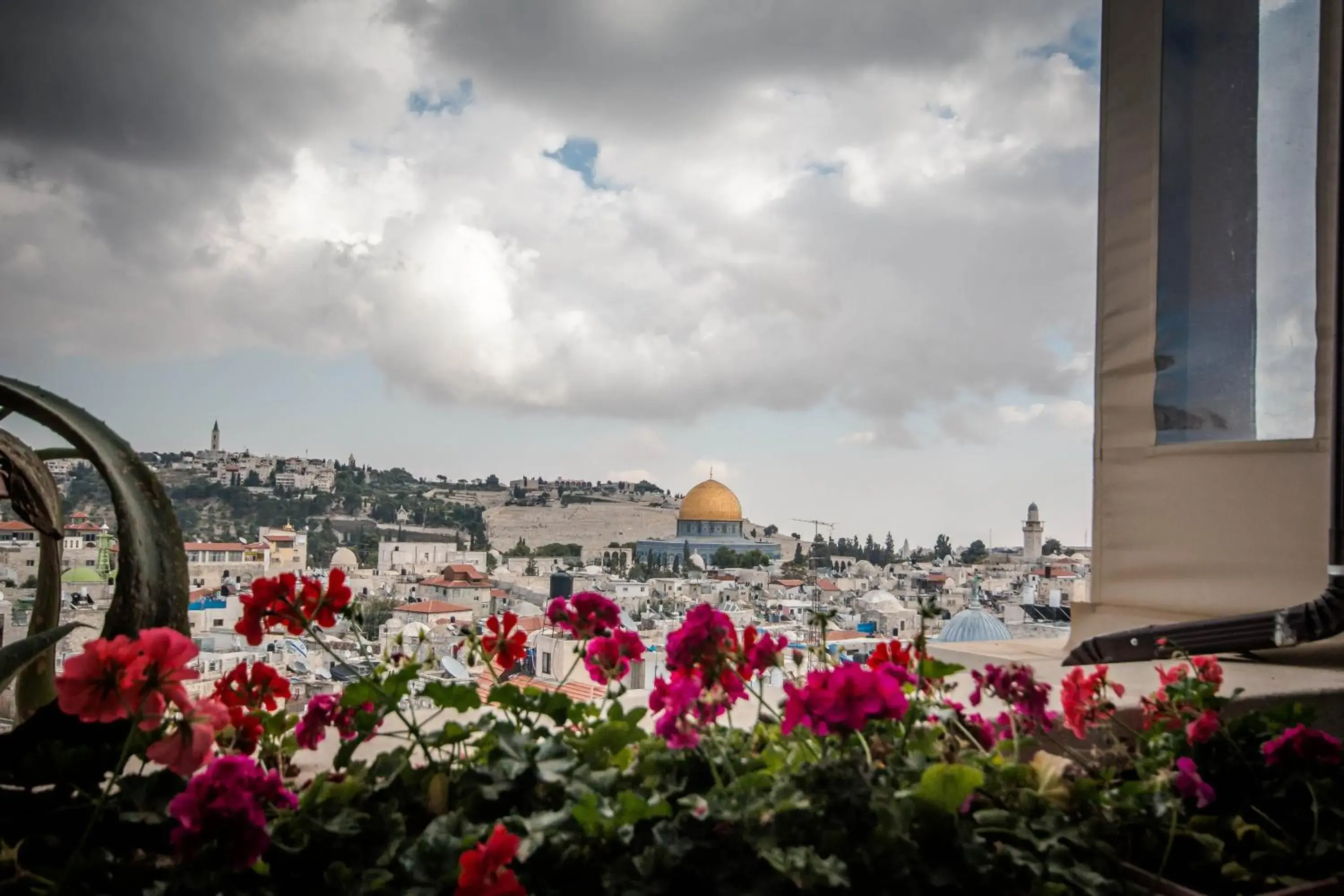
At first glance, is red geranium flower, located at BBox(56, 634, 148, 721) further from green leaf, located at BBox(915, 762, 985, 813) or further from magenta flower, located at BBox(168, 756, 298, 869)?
green leaf, located at BBox(915, 762, 985, 813)

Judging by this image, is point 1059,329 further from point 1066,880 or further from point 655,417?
point 1066,880

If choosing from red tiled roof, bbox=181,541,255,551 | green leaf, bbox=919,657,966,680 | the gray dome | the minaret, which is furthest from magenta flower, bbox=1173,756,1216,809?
the minaret

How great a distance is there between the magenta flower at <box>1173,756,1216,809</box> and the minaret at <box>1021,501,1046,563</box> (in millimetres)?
1368

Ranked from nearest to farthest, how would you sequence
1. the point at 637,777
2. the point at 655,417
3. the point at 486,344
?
the point at 637,777
the point at 486,344
the point at 655,417

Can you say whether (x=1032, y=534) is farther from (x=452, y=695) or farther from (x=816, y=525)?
(x=452, y=695)

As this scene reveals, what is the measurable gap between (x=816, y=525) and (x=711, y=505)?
6.26ft

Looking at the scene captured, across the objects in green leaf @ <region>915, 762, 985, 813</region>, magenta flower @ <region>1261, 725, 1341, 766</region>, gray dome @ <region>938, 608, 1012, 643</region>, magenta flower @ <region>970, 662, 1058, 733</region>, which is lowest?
gray dome @ <region>938, 608, 1012, 643</region>

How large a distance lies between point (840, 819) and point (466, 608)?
0.81 meters

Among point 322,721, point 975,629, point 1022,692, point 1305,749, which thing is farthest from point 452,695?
point 975,629

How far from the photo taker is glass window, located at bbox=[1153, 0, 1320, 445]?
66.5 inches

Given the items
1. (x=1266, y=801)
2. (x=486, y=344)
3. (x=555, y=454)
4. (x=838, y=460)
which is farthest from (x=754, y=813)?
(x=555, y=454)

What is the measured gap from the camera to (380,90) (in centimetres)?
196

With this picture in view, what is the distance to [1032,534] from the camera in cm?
226

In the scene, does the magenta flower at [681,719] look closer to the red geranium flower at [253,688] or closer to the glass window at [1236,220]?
the red geranium flower at [253,688]
